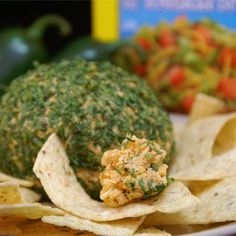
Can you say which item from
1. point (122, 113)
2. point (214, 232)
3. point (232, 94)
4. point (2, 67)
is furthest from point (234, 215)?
point (2, 67)

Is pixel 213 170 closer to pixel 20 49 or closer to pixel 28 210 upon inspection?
pixel 28 210

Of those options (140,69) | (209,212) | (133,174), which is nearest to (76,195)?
(133,174)

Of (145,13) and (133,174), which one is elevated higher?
(145,13)

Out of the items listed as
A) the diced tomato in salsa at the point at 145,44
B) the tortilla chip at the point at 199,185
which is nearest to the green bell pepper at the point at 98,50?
the diced tomato in salsa at the point at 145,44

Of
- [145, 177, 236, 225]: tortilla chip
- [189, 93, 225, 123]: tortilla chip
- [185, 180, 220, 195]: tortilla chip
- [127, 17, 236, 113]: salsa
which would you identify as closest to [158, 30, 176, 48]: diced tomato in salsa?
[127, 17, 236, 113]: salsa

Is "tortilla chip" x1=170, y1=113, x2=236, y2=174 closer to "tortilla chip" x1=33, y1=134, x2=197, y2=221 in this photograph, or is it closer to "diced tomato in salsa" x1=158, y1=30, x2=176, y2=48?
"tortilla chip" x1=33, y1=134, x2=197, y2=221

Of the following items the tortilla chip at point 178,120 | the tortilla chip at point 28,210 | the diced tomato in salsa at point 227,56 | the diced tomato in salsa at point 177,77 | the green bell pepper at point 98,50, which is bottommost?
the tortilla chip at point 28,210

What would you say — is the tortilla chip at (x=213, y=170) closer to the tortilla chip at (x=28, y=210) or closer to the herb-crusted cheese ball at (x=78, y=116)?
the herb-crusted cheese ball at (x=78, y=116)
